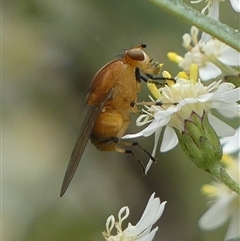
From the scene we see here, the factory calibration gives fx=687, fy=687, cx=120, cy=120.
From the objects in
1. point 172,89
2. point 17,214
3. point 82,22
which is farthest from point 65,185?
point 82,22

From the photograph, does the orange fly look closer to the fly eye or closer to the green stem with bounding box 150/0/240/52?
the fly eye

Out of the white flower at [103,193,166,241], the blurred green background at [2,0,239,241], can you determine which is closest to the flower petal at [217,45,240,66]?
the white flower at [103,193,166,241]

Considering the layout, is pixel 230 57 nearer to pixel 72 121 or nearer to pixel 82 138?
pixel 82 138

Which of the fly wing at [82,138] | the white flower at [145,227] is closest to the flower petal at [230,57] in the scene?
the fly wing at [82,138]

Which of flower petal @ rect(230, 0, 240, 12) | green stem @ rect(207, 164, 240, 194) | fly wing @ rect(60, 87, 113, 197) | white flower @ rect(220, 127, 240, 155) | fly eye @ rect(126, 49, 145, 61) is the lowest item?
white flower @ rect(220, 127, 240, 155)

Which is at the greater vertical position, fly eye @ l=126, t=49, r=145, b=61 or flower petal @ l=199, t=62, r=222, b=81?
fly eye @ l=126, t=49, r=145, b=61

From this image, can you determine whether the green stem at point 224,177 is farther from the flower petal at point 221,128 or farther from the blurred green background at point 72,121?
the blurred green background at point 72,121
